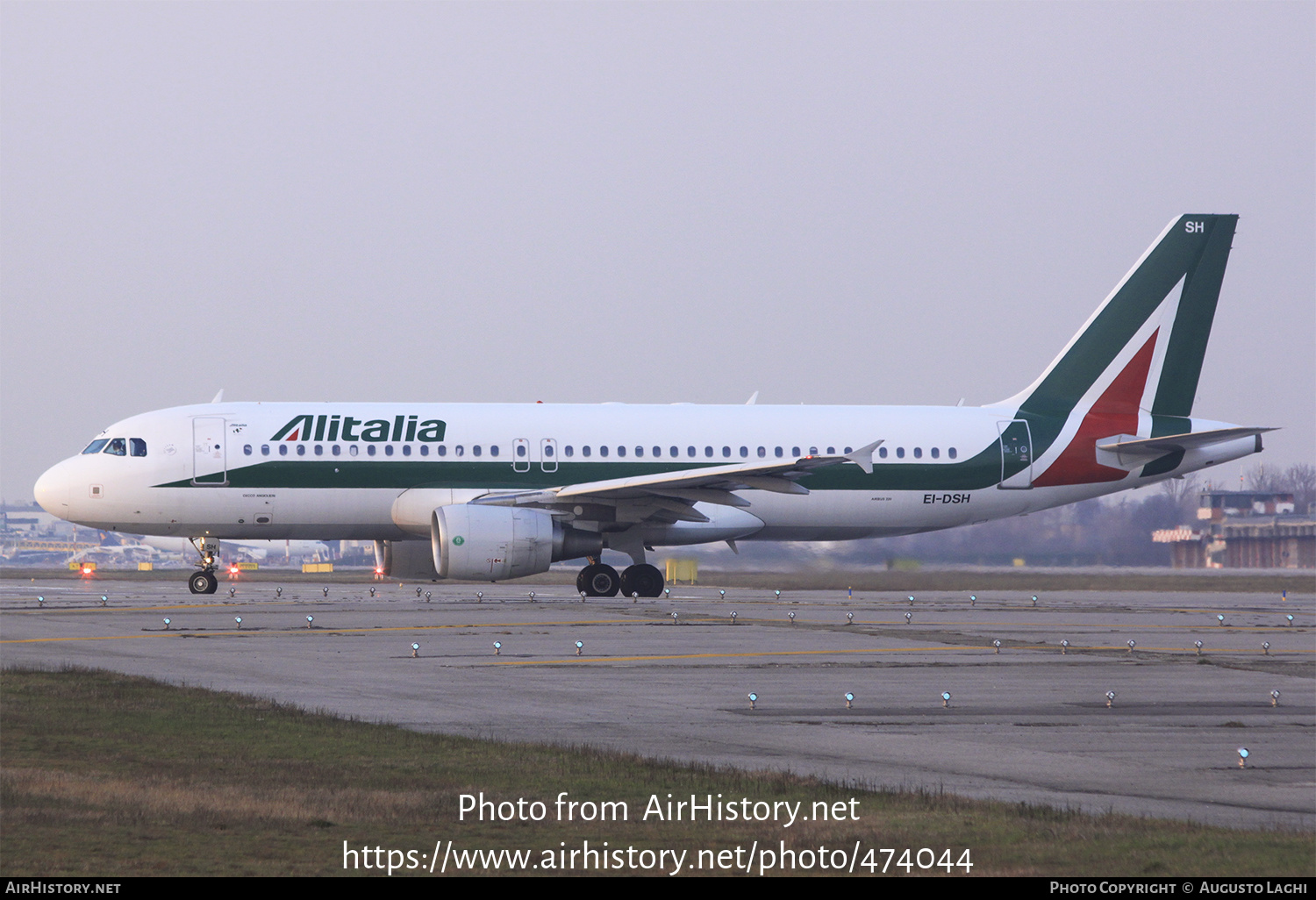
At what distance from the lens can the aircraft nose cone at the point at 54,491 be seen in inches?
1226

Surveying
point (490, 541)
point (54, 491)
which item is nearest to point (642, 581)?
point (490, 541)

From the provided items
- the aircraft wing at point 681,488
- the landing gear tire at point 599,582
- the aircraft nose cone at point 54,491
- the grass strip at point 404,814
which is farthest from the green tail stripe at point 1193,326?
the grass strip at point 404,814

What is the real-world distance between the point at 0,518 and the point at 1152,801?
12852 cm

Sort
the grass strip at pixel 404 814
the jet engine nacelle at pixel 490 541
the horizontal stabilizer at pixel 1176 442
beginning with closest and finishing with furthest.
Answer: the grass strip at pixel 404 814 → the jet engine nacelle at pixel 490 541 → the horizontal stabilizer at pixel 1176 442

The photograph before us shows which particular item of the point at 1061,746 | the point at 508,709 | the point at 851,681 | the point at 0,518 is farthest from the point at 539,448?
the point at 0,518

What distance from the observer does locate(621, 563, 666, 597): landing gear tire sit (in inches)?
1278

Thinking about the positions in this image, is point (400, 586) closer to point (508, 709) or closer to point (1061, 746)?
point (508, 709)

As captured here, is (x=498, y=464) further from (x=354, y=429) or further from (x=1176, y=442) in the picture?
(x=1176, y=442)

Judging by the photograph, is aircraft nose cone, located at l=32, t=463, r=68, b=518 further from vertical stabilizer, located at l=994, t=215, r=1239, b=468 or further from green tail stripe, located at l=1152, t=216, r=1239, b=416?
green tail stripe, located at l=1152, t=216, r=1239, b=416

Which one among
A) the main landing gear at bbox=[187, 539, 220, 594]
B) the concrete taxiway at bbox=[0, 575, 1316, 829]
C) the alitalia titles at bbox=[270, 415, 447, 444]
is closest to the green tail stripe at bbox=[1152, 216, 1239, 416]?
the concrete taxiway at bbox=[0, 575, 1316, 829]

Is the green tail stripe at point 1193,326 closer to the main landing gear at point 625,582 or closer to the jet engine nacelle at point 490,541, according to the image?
the main landing gear at point 625,582

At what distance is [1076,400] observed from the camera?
35.0 metres

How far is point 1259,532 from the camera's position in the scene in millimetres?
59031

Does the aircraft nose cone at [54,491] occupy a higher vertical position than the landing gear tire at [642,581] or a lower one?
higher
